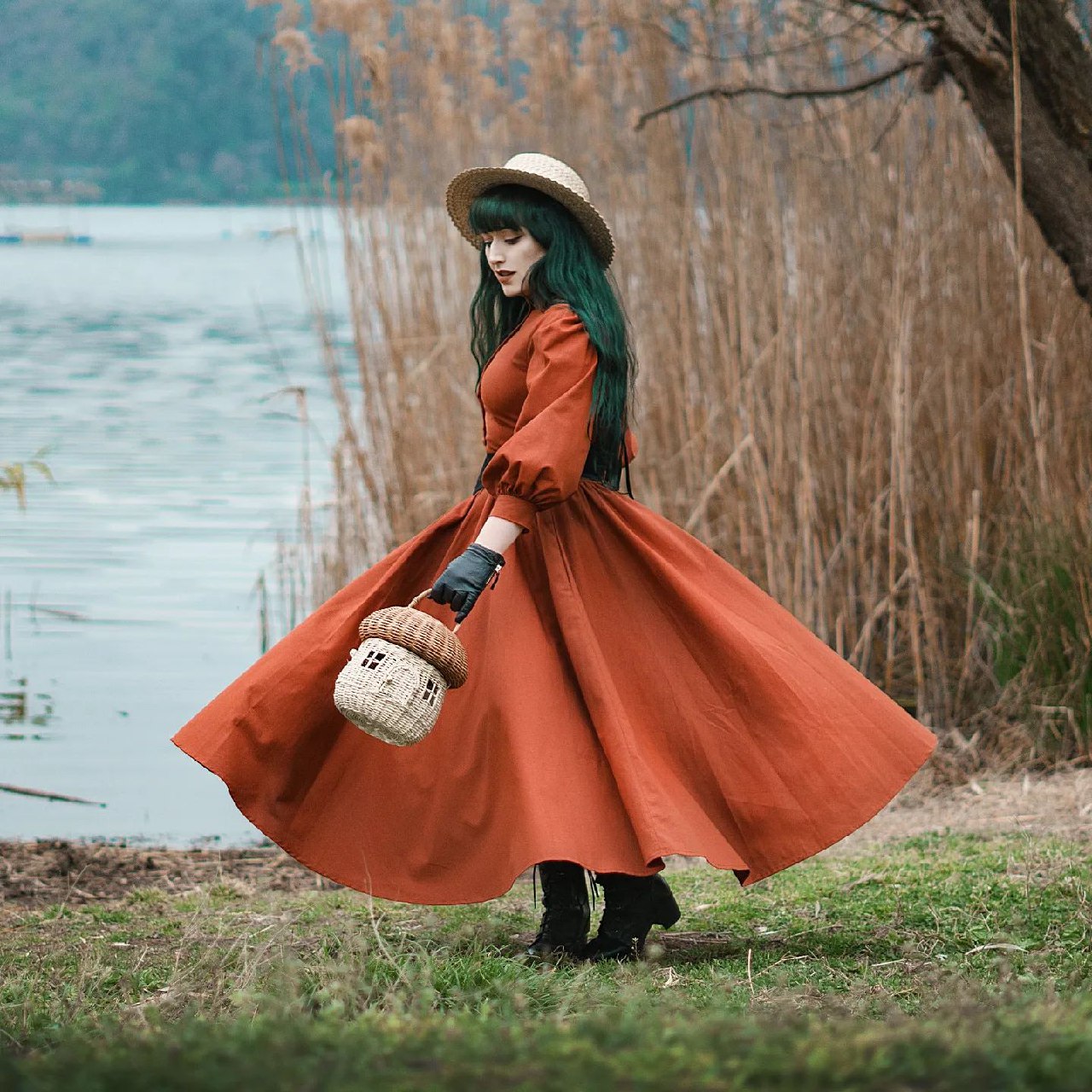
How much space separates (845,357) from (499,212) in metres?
2.52

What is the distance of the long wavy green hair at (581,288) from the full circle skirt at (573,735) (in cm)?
14

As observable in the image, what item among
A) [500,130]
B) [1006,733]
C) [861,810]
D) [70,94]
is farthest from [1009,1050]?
[70,94]

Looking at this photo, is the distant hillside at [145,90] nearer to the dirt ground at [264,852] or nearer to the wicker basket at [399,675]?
the dirt ground at [264,852]

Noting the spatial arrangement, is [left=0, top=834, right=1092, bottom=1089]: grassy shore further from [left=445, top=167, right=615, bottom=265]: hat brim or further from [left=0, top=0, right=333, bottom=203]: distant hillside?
[left=0, top=0, right=333, bottom=203]: distant hillside

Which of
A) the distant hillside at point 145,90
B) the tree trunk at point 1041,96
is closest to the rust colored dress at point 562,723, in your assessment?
the tree trunk at point 1041,96

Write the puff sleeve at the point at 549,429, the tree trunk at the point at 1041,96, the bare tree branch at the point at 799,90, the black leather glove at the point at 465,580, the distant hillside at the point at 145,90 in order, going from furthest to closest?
the distant hillside at the point at 145,90
the bare tree branch at the point at 799,90
the tree trunk at the point at 1041,96
the puff sleeve at the point at 549,429
the black leather glove at the point at 465,580

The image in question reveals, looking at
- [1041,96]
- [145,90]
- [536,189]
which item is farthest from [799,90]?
[145,90]

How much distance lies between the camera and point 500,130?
19.9 feet

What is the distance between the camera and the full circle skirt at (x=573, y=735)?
2.72m

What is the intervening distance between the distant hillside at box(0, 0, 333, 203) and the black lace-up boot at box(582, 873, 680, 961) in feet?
44.8

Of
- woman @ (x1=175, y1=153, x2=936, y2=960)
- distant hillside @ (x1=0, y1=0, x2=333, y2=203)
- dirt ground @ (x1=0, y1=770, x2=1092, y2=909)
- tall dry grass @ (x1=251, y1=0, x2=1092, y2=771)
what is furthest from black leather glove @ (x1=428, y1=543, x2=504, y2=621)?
distant hillside @ (x1=0, y1=0, x2=333, y2=203)

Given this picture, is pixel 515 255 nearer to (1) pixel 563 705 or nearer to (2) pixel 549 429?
(2) pixel 549 429

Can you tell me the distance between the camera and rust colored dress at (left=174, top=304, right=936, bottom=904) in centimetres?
272

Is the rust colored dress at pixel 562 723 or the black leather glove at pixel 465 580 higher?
the black leather glove at pixel 465 580
